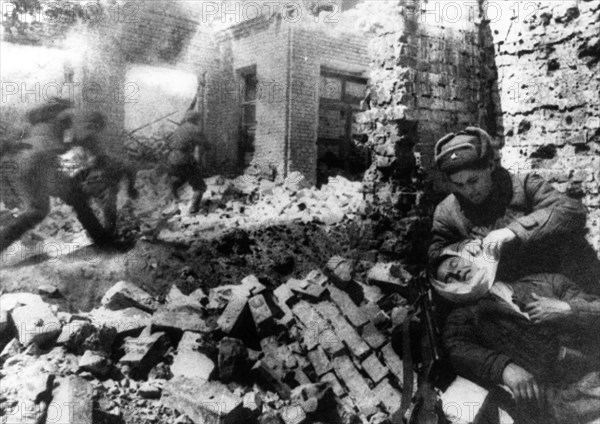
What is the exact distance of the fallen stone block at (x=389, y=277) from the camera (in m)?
4.17

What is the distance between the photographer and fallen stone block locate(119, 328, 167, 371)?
353 centimetres

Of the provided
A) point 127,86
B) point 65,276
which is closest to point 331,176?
point 127,86

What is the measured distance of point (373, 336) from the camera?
3.75m

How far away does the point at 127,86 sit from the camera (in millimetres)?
5992

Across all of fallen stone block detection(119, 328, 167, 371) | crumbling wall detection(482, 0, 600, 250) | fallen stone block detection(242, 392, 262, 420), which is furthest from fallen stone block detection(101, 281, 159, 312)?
crumbling wall detection(482, 0, 600, 250)

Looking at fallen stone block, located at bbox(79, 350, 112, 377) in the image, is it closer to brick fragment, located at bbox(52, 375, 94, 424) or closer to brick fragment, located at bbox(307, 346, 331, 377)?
brick fragment, located at bbox(52, 375, 94, 424)

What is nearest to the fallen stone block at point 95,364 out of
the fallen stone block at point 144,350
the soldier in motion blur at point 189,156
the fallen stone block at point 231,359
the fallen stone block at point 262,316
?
the fallen stone block at point 144,350

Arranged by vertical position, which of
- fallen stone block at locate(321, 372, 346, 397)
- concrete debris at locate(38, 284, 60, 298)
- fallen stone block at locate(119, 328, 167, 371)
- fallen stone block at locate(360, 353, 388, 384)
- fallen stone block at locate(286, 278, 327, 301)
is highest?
fallen stone block at locate(286, 278, 327, 301)

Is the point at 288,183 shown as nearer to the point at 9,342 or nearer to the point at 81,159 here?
→ the point at 81,159

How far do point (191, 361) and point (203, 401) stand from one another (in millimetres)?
463

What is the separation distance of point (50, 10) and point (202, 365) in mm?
3729

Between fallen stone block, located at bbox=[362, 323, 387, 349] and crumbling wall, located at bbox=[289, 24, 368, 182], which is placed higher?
crumbling wall, located at bbox=[289, 24, 368, 182]

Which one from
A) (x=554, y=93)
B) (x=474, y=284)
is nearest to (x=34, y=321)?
(x=474, y=284)

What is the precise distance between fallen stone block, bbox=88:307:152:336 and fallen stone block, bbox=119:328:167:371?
0.26 ft
